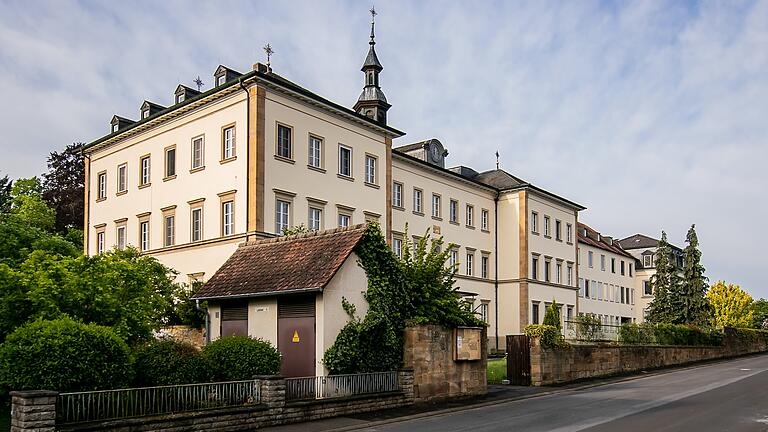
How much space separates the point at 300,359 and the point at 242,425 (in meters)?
4.56

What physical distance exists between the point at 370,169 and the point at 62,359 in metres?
26.8

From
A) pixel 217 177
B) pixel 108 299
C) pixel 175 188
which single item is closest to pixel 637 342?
pixel 217 177

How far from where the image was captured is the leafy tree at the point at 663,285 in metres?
65.6

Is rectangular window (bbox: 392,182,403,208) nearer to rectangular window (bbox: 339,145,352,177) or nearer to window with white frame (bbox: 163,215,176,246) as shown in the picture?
rectangular window (bbox: 339,145,352,177)

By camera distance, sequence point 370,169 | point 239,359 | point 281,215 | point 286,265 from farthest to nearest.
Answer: point 370,169 < point 281,215 < point 286,265 < point 239,359

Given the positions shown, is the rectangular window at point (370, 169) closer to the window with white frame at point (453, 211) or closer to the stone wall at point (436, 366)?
the window with white frame at point (453, 211)

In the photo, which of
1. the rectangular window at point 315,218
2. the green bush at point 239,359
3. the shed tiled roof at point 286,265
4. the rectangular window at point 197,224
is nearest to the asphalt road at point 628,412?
the green bush at point 239,359

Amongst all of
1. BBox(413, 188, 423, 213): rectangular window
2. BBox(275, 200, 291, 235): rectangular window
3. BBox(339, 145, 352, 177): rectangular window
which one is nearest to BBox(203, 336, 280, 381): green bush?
BBox(275, 200, 291, 235): rectangular window

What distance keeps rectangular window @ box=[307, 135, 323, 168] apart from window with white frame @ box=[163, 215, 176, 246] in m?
7.77

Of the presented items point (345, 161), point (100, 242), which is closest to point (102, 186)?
point (100, 242)

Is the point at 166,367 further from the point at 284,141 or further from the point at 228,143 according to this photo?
the point at 228,143

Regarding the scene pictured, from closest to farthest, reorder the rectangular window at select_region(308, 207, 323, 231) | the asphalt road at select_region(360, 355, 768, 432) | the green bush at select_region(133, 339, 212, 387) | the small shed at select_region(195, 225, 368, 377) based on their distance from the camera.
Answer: the asphalt road at select_region(360, 355, 768, 432) → the green bush at select_region(133, 339, 212, 387) → the small shed at select_region(195, 225, 368, 377) → the rectangular window at select_region(308, 207, 323, 231)

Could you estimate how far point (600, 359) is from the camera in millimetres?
32156

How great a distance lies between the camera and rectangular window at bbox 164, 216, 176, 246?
37.3 metres
